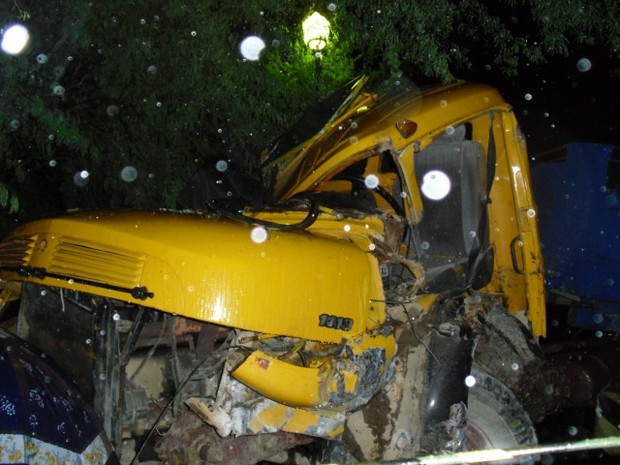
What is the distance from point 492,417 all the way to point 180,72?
16.1 feet

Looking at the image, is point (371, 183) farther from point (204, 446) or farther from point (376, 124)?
point (204, 446)

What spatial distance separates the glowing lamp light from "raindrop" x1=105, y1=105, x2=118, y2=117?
239 centimetres

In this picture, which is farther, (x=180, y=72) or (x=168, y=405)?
(x=180, y=72)

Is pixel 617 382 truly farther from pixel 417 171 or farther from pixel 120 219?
pixel 120 219

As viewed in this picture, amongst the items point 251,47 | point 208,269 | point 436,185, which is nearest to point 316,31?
point 251,47

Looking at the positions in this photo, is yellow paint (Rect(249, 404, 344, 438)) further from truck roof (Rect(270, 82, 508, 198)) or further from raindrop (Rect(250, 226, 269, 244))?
truck roof (Rect(270, 82, 508, 198))

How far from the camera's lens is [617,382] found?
435 cm

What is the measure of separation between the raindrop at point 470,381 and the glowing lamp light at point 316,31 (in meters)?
4.59

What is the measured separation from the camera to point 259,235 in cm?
259

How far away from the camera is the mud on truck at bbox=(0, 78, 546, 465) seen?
2.44m

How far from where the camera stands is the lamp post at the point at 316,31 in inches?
252

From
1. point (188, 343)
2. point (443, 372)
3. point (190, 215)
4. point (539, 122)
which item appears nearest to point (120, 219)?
point (190, 215)

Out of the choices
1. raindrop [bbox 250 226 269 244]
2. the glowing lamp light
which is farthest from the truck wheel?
the glowing lamp light

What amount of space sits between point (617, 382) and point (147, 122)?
559 cm
